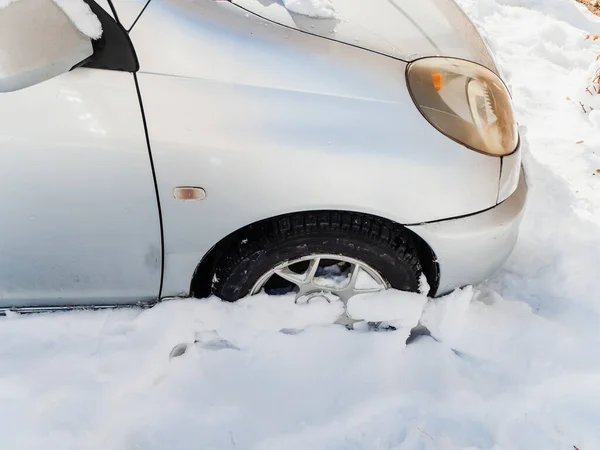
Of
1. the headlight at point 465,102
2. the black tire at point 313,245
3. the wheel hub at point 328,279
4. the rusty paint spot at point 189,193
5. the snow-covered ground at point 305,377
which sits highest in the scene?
the headlight at point 465,102

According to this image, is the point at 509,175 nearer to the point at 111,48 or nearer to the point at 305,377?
the point at 305,377

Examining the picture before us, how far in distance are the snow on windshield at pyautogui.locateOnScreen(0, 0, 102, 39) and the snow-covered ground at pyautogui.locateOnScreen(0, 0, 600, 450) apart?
936 mm

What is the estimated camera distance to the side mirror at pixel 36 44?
128 centimetres

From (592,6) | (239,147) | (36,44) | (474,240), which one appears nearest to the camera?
(36,44)

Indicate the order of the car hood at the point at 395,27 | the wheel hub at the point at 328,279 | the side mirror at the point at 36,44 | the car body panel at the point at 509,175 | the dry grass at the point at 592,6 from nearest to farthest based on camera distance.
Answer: the side mirror at the point at 36,44, the car hood at the point at 395,27, the car body panel at the point at 509,175, the wheel hub at the point at 328,279, the dry grass at the point at 592,6

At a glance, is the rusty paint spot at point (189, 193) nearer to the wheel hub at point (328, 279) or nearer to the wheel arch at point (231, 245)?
the wheel arch at point (231, 245)

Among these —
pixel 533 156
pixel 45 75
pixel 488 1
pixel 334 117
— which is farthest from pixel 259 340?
pixel 488 1

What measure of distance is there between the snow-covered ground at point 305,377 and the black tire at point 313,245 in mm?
146

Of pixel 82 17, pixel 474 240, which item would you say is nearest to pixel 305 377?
pixel 474 240

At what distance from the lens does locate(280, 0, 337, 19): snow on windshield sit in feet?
5.19

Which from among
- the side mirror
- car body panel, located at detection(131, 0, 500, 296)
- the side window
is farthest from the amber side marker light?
the side mirror

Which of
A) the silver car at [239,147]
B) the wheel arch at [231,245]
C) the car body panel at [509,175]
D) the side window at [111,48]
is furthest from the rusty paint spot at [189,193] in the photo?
the car body panel at [509,175]

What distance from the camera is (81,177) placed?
1.45m

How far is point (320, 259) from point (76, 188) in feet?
2.63
